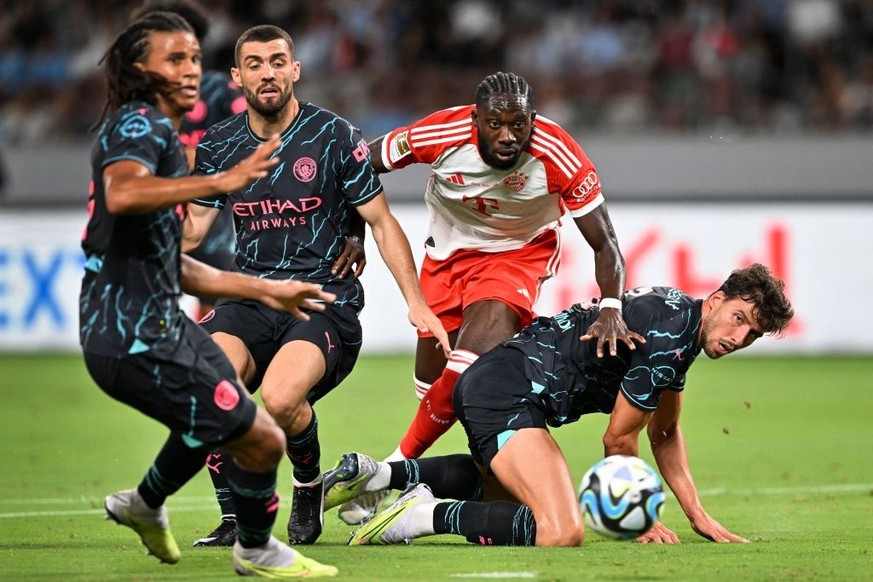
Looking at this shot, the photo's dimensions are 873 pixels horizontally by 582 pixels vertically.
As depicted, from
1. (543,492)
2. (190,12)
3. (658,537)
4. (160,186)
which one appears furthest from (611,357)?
(190,12)

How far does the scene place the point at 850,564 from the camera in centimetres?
552

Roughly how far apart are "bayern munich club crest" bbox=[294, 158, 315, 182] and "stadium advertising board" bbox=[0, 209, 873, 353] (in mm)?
8740

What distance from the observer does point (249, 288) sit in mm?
5227

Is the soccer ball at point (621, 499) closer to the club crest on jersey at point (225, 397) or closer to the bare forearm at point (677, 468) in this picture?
the bare forearm at point (677, 468)

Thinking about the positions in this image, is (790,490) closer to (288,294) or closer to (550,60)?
(288,294)

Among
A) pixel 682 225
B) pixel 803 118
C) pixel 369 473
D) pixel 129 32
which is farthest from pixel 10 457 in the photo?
pixel 803 118

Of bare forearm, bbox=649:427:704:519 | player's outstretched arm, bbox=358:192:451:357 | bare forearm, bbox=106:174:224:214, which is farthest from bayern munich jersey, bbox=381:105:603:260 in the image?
bare forearm, bbox=106:174:224:214

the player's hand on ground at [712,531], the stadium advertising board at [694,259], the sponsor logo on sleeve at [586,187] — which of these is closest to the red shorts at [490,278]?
the sponsor logo on sleeve at [586,187]

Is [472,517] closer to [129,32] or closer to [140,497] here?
[140,497]

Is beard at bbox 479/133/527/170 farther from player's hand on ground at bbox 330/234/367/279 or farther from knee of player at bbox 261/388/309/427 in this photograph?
knee of player at bbox 261/388/309/427

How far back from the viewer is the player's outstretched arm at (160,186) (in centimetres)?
474

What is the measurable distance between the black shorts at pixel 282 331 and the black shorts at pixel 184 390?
141cm

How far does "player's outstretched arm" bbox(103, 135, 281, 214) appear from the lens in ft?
15.6

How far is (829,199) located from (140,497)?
466 inches
